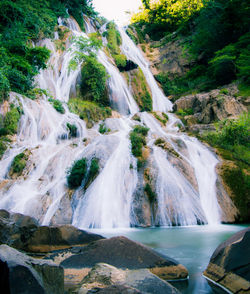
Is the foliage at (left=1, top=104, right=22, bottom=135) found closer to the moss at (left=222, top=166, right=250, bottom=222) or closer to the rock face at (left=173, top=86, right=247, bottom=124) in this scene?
the moss at (left=222, top=166, right=250, bottom=222)

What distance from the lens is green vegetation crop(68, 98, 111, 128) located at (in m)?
19.3

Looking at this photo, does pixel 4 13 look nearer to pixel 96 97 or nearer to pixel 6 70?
pixel 6 70

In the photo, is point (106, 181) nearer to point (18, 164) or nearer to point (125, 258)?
point (18, 164)

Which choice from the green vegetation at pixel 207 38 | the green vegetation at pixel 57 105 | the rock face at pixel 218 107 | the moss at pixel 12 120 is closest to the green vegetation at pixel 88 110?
the green vegetation at pixel 57 105

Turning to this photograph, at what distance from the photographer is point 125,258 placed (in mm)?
4148

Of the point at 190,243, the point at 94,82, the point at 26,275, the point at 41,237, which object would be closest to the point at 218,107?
the point at 94,82

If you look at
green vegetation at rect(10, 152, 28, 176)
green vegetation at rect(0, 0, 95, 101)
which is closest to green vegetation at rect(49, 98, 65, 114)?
green vegetation at rect(0, 0, 95, 101)

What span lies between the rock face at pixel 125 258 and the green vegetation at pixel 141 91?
21.8 m

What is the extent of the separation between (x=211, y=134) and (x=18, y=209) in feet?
38.8

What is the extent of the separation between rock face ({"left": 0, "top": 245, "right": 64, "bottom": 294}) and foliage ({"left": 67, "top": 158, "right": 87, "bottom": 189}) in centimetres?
794

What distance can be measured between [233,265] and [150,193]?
617 cm

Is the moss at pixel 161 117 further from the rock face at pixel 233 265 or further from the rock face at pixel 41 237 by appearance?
the rock face at pixel 233 265

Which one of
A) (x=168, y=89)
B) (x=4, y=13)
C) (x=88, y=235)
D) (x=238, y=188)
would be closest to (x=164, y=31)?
(x=168, y=89)

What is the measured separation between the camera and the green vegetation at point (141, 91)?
84.6 ft
